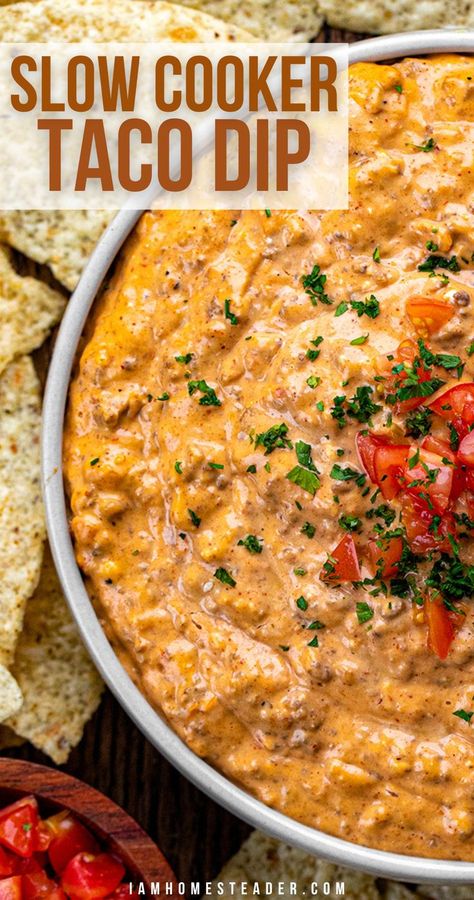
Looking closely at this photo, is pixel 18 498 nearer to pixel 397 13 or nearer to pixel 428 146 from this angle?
pixel 428 146

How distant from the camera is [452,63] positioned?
A: 3.73m

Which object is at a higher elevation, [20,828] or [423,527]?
[423,527]

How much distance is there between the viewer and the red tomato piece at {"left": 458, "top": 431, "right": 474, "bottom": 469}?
10.6 ft

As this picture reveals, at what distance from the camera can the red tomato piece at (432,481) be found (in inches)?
128

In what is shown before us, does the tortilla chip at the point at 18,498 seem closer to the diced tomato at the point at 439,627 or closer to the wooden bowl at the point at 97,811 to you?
the wooden bowl at the point at 97,811

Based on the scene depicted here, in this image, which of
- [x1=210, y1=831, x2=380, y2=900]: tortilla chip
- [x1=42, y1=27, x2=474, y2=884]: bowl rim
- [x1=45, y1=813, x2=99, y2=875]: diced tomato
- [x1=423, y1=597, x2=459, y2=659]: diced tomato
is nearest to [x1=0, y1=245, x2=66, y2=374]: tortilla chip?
[x1=42, y1=27, x2=474, y2=884]: bowl rim

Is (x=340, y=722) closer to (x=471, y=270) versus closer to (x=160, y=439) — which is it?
(x=160, y=439)

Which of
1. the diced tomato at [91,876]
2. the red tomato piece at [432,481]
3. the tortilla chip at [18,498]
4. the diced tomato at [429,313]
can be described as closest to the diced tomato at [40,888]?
the diced tomato at [91,876]

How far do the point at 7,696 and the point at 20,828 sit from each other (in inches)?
20.9

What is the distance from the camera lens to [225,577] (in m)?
3.44

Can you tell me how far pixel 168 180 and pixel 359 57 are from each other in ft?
2.70

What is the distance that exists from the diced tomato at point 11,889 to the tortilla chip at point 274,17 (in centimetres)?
348

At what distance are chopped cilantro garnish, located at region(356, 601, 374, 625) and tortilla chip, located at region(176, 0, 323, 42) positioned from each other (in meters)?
2.50

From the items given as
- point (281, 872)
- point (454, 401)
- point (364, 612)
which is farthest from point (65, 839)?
point (454, 401)
